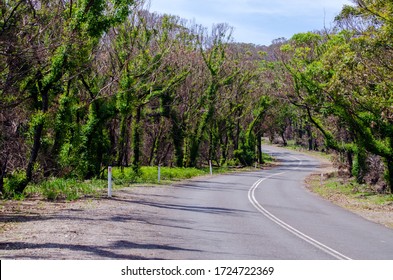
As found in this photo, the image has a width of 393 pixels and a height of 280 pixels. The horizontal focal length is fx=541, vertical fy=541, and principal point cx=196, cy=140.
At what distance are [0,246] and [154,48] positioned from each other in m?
29.2

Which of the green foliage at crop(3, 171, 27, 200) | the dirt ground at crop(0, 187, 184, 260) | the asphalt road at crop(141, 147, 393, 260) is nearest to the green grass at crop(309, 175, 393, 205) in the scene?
the asphalt road at crop(141, 147, 393, 260)

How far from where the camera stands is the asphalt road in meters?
11.0

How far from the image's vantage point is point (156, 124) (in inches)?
1895

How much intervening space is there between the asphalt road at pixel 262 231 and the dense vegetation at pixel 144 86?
19.3 ft

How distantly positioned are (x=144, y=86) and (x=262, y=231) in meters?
21.2

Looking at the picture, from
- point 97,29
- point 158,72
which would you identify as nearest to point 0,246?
point 97,29

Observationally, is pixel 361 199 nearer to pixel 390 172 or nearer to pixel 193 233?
Result: pixel 390 172

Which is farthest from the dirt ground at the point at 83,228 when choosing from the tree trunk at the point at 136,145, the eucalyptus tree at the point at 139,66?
the tree trunk at the point at 136,145

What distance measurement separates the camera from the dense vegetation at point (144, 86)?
65.4 ft

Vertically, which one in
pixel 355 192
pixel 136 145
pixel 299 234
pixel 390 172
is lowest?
pixel 355 192

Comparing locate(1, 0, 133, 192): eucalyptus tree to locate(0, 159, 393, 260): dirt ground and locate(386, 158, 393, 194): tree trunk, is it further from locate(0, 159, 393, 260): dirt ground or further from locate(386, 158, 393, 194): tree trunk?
locate(386, 158, 393, 194): tree trunk

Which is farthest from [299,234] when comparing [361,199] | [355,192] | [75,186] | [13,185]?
[355,192]

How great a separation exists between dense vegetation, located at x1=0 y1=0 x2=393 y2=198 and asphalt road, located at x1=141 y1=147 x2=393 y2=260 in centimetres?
589

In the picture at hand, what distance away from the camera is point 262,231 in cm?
1447
